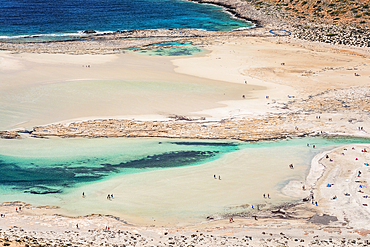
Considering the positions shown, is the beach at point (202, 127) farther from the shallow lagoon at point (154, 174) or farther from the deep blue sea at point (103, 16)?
the deep blue sea at point (103, 16)

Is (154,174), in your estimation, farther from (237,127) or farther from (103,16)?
(103,16)

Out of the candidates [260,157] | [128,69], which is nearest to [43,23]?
[128,69]

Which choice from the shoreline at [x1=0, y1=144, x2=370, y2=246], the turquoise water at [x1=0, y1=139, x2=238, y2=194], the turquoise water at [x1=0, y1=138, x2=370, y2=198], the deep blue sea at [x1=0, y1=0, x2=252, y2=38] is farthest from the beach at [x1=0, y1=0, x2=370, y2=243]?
the deep blue sea at [x1=0, y1=0, x2=252, y2=38]

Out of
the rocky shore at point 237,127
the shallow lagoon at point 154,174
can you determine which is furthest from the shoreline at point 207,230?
the rocky shore at point 237,127

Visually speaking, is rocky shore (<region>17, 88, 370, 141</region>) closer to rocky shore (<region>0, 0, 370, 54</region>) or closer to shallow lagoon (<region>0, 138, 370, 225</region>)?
shallow lagoon (<region>0, 138, 370, 225</region>)

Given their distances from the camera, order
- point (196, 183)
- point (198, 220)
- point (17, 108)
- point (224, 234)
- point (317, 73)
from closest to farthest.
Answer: point (224, 234)
point (198, 220)
point (196, 183)
point (17, 108)
point (317, 73)

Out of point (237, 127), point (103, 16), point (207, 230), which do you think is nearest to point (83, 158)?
point (207, 230)

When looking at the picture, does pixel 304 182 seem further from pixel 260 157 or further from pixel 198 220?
pixel 198 220
